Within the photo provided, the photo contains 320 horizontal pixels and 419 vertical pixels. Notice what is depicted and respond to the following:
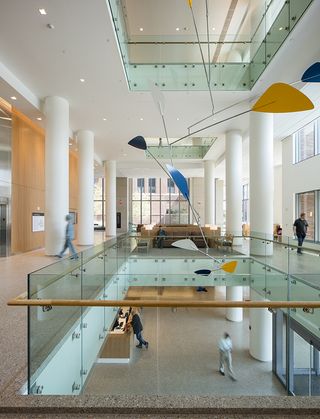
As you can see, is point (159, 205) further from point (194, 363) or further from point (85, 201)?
point (194, 363)

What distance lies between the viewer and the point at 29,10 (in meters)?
5.86

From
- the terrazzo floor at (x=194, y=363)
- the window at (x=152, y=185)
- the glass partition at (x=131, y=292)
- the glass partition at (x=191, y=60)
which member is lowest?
the terrazzo floor at (x=194, y=363)

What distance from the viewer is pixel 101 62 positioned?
7801 millimetres

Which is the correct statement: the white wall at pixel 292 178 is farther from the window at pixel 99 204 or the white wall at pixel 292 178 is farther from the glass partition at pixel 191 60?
the window at pixel 99 204

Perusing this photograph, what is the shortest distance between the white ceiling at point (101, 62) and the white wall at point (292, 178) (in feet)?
6.90

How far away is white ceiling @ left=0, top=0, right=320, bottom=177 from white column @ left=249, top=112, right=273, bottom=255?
1.20 m

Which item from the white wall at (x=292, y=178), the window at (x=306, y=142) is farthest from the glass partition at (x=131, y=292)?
the window at (x=306, y=142)

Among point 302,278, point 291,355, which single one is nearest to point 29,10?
point 302,278

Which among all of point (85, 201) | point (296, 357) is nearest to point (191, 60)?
point (85, 201)

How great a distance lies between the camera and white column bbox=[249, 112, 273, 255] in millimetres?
9562

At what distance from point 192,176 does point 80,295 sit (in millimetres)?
27928

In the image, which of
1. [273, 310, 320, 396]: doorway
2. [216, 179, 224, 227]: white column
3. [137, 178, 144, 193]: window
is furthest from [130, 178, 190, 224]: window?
[273, 310, 320, 396]: doorway

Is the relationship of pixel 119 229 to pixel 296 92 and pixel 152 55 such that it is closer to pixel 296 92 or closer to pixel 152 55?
pixel 152 55

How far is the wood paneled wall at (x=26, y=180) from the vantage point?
34.6 feet
